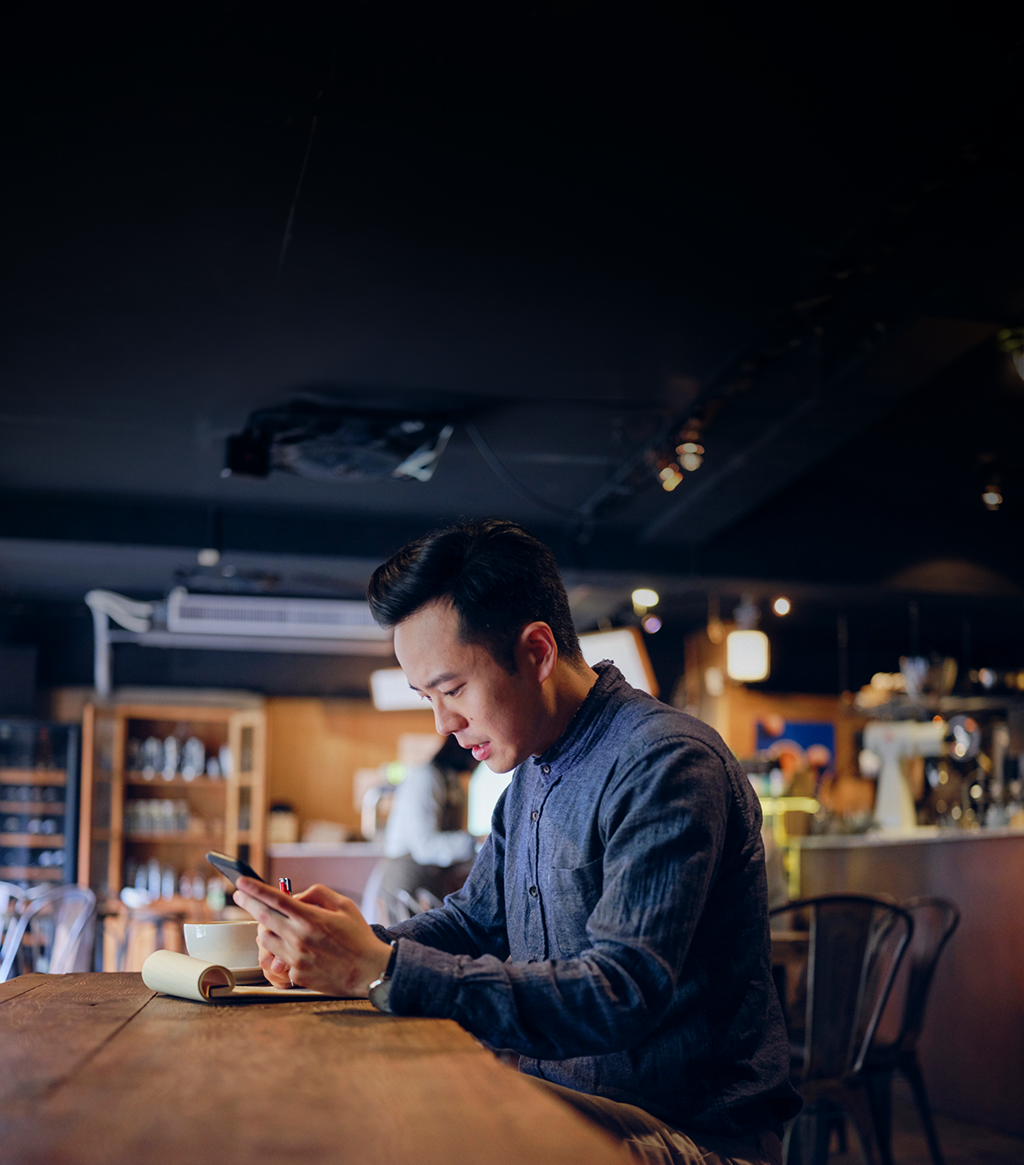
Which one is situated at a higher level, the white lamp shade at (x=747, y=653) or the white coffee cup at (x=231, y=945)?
the white lamp shade at (x=747, y=653)

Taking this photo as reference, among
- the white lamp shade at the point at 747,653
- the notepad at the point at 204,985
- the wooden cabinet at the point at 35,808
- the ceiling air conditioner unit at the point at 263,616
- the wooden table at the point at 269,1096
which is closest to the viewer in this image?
the wooden table at the point at 269,1096

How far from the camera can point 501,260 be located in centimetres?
353

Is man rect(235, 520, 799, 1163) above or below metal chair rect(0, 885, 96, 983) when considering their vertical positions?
above

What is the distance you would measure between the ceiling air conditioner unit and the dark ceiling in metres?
1.27

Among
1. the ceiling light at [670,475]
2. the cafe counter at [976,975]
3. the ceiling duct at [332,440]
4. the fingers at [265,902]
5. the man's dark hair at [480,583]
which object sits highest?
the ceiling duct at [332,440]

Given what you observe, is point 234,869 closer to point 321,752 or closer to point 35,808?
point 35,808

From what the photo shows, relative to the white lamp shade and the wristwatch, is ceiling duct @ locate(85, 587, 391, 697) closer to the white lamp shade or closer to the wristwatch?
the white lamp shade

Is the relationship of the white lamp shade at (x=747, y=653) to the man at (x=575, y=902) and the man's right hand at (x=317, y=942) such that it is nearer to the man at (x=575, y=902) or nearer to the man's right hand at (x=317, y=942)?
the man at (x=575, y=902)

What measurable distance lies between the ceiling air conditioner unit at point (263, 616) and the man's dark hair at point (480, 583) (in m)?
6.12

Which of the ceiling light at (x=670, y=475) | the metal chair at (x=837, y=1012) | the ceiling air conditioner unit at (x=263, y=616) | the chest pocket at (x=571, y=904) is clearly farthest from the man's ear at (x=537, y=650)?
the ceiling air conditioner unit at (x=263, y=616)

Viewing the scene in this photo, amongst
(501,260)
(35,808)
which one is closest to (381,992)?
(501,260)

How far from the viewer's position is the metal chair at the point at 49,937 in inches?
163

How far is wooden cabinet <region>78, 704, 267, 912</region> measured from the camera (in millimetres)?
8812

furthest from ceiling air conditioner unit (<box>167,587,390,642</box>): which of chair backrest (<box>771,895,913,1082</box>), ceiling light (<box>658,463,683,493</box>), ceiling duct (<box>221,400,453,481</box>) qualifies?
chair backrest (<box>771,895,913,1082</box>)
